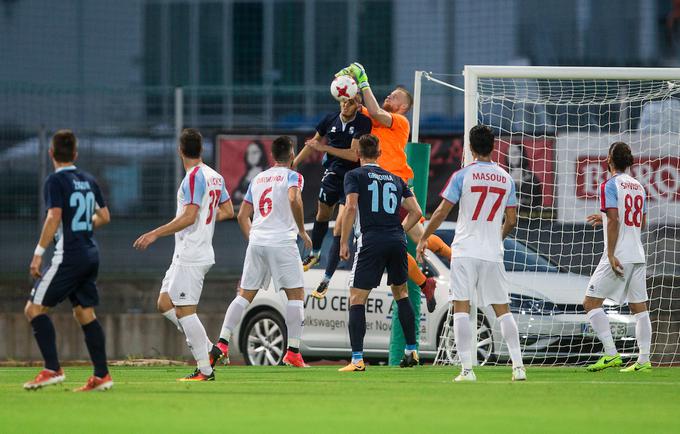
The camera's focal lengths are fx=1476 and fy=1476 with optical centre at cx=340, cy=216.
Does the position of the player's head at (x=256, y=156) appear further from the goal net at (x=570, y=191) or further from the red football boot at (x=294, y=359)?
the red football boot at (x=294, y=359)

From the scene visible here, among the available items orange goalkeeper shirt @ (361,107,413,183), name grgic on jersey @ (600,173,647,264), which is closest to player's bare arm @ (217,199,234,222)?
orange goalkeeper shirt @ (361,107,413,183)

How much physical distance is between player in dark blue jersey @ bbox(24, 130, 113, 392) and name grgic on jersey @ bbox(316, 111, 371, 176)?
163 inches

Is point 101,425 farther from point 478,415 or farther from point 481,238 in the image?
point 481,238

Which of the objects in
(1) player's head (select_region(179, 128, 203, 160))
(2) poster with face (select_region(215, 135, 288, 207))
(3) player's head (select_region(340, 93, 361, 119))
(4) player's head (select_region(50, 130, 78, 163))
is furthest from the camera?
(2) poster with face (select_region(215, 135, 288, 207))

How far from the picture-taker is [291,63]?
99.8 ft

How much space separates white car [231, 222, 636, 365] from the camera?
15.6 m

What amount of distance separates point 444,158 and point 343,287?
12.1 ft

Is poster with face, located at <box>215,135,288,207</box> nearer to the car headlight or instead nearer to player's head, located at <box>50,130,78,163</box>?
the car headlight

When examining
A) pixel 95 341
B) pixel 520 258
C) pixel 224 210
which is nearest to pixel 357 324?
pixel 224 210

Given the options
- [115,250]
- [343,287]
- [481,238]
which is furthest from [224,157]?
[481,238]

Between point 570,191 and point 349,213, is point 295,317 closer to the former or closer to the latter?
point 349,213

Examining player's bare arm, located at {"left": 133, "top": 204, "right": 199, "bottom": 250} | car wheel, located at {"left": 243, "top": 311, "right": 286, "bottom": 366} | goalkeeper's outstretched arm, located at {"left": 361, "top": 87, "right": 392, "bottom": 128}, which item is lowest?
car wheel, located at {"left": 243, "top": 311, "right": 286, "bottom": 366}

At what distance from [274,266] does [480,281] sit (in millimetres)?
2625

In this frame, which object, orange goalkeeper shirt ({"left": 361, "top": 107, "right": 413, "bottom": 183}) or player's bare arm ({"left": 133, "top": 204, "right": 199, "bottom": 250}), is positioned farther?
orange goalkeeper shirt ({"left": 361, "top": 107, "right": 413, "bottom": 183})
